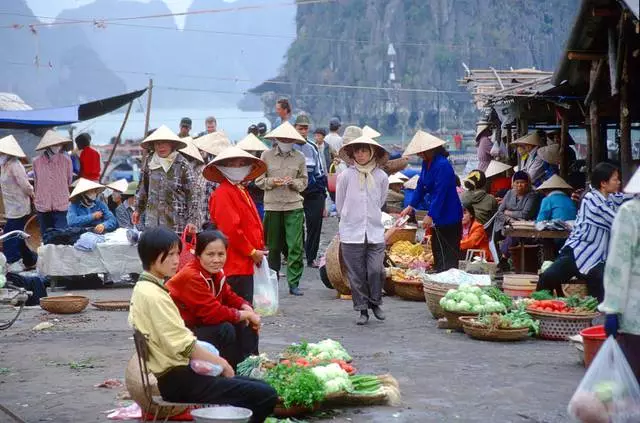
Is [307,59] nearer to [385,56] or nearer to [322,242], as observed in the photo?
[385,56]

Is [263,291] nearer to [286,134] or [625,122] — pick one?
[286,134]

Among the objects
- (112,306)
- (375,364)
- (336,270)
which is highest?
(336,270)

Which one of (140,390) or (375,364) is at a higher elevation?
(140,390)

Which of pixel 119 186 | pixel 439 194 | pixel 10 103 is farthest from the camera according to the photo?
pixel 10 103

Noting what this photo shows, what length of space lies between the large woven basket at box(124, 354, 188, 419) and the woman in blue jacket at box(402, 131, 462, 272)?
5463 mm

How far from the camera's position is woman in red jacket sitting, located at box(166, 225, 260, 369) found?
21.5 ft

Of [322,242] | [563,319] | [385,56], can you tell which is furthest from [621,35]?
[385,56]

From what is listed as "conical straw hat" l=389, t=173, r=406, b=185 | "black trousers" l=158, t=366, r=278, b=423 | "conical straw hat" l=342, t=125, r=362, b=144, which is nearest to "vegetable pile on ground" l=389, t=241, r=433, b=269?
"conical straw hat" l=342, t=125, r=362, b=144

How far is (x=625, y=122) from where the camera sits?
10688 mm

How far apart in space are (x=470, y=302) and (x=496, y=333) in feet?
1.72

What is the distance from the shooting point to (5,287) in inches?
375

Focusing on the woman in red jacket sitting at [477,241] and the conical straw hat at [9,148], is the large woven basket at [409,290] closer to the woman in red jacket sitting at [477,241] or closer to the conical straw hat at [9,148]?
the woman in red jacket sitting at [477,241]

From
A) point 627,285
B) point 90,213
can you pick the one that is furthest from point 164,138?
point 627,285

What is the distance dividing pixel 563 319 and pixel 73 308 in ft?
17.1
